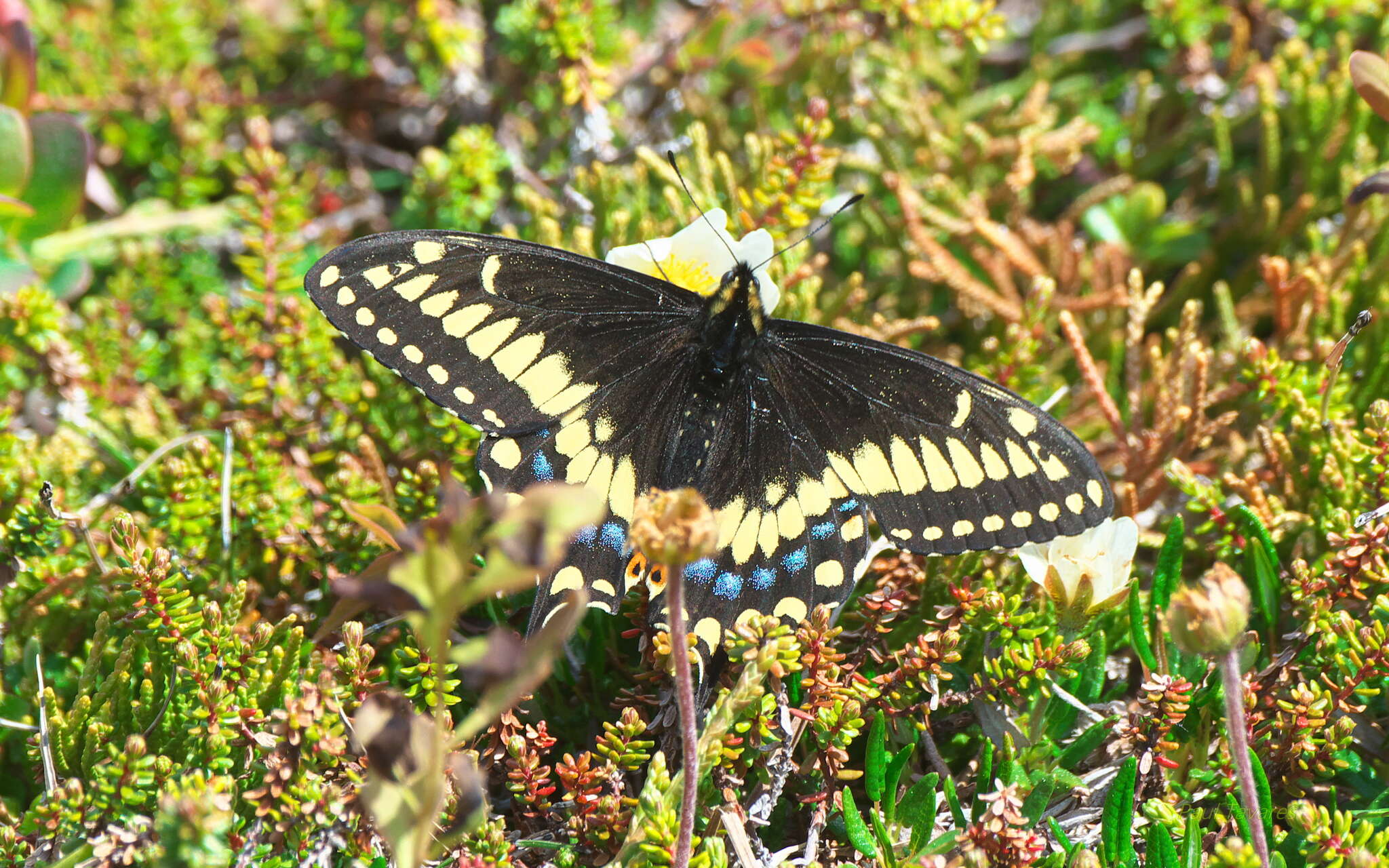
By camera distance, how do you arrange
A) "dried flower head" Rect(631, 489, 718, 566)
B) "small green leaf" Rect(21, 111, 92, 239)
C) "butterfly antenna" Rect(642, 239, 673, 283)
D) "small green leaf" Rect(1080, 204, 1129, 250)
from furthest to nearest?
1. "small green leaf" Rect(1080, 204, 1129, 250)
2. "small green leaf" Rect(21, 111, 92, 239)
3. "butterfly antenna" Rect(642, 239, 673, 283)
4. "dried flower head" Rect(631, 489, 718, 566)

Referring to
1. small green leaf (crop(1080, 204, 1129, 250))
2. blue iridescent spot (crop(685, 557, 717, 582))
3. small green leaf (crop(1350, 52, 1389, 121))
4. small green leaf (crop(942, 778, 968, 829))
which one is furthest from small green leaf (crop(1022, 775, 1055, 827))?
small green leaf (crop(1080, 204, 1129, 250))

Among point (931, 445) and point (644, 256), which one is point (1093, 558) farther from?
point (644, 256)

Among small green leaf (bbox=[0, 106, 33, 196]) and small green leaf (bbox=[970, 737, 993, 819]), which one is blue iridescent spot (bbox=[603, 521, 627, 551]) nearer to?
small green leaf (bbox=[970, 737, 993, 819])

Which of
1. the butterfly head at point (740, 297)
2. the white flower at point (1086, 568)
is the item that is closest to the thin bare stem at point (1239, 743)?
the white flower at point (1086, 568)

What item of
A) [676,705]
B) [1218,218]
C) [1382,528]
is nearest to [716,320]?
[676,705]

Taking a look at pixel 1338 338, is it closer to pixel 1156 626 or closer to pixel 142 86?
pixel 1156 626

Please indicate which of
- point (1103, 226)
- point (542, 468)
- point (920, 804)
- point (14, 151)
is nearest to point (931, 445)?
point (920, 804)

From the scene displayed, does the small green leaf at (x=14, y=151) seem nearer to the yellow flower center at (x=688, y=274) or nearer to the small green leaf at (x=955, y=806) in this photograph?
the yellow flower center at (x=688, y=274)
